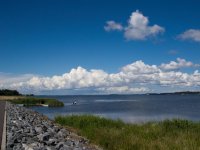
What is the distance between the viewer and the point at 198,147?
1250 cm

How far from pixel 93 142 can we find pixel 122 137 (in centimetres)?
124

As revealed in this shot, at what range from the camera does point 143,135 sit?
52.8 ft

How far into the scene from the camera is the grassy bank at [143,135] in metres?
13.3

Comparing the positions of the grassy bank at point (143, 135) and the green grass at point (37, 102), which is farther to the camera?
the green grass at point (37, 102)

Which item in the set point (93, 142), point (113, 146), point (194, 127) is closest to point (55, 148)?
point (113, 146)

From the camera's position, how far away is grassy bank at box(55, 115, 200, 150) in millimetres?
13266

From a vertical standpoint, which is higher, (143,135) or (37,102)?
(37,102)

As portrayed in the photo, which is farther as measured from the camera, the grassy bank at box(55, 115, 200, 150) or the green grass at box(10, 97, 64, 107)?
the green grass at box(10, 97, 64, 107)

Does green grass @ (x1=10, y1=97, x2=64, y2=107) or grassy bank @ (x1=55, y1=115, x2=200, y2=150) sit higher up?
green grass @ (x1=10, y1=97, x2=64, y2=107)

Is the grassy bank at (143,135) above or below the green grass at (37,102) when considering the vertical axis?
below

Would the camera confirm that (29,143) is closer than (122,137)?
Yes

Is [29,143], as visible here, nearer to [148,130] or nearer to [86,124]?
[148,130]

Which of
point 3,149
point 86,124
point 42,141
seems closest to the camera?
point 3,149

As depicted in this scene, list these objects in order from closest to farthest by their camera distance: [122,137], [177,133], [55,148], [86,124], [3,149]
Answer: [3,149] → [55,148] → [122,137] → [177,133] → [86,124]
